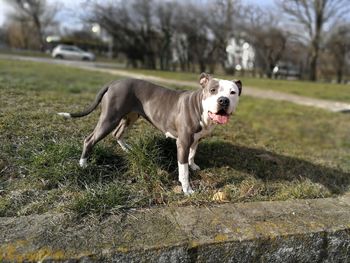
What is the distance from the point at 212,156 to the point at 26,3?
50716mm

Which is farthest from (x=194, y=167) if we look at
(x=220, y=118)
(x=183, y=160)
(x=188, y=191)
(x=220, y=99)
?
(x=220, y=99)

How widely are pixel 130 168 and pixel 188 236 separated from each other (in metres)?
1.23

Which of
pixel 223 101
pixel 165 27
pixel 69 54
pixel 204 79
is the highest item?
pixel 165 27

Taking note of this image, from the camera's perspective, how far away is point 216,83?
3.12 metres

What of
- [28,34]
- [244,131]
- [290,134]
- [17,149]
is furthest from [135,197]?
[28,34]

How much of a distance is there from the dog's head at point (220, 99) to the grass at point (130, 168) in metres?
0.70

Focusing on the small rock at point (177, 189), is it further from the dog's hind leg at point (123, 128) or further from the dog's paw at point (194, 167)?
the dog's hind leg at point (123, 128)

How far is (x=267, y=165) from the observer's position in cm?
444

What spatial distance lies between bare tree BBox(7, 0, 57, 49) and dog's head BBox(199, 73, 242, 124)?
48776 mm

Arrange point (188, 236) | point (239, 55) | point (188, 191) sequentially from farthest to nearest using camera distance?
point (239, 55) < point (188, 191) < point (188, 236)

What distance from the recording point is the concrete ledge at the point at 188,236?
2.28 meters

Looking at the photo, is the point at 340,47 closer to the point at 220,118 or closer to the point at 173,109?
the point at 173,109

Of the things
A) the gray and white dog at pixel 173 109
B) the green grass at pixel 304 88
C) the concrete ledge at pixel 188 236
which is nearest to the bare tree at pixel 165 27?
the green grass at pixel 304 88

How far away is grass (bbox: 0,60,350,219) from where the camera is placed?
2968 millimetres
